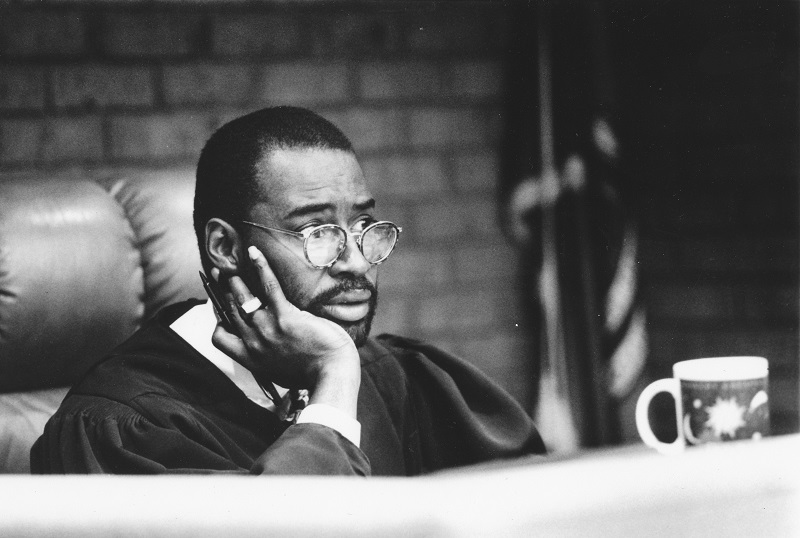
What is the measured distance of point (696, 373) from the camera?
3.01ft

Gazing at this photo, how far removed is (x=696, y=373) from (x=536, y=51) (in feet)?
3.62

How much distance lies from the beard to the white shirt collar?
107mm

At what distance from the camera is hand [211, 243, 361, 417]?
939mm

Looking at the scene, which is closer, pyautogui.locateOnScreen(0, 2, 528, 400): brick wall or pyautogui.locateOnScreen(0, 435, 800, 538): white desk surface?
pyautogui.locateOnScreen(0, 435, 800, 538): white desk surface

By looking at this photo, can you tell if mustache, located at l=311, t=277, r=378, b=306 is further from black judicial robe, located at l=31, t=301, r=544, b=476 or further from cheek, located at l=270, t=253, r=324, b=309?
black judicial robe, located at l=31, t=301, r=544, b=476

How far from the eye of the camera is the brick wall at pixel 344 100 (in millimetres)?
1612

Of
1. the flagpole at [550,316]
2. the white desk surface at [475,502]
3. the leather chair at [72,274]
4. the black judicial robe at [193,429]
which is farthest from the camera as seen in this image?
the flagpole at [550,316]

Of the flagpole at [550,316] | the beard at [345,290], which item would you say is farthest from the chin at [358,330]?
the flagpole at [550,316]

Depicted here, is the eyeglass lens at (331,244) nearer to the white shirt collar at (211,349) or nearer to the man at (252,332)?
the man at (252,332)

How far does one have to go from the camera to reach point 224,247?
3.32 ft

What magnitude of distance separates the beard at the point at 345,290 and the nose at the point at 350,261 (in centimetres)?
1

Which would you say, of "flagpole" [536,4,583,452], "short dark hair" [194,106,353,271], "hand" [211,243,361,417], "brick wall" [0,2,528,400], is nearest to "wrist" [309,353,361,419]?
"hand" [211,243,361,417]

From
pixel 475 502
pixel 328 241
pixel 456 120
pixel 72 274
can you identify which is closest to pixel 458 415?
pixel 328 241

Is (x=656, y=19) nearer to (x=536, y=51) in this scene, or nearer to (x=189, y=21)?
(x=536, y=51)
